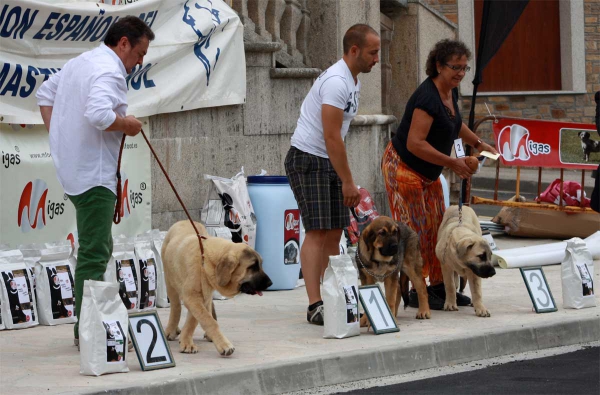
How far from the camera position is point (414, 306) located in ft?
26.9

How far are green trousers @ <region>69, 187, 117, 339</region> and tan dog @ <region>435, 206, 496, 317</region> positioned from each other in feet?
7.71

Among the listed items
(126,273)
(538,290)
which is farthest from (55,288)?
(538,290)

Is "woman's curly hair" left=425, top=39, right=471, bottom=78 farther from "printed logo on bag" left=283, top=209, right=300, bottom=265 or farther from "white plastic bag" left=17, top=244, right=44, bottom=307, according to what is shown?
"white plastic bag" left=17, top=244, right=44, bottom=307

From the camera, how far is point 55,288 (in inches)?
299

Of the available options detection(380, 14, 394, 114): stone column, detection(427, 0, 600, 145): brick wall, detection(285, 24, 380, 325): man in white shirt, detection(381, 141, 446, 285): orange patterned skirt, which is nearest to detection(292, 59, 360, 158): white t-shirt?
detection(285, 24, 380, 325): man in white shirt

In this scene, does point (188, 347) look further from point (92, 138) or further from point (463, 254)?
point (463, 254)

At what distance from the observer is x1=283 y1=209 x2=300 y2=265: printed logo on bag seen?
9125mm

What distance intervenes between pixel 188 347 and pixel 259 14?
4771 mm

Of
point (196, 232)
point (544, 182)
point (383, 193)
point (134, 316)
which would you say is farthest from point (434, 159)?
point (544, 182)

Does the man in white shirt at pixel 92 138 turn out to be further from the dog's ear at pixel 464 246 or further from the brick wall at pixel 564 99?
the brick wall at pixel 564 99

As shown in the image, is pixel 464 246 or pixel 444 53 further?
pixel 444 53

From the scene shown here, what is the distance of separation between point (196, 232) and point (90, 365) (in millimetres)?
1084

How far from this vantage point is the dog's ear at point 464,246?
24.6 feet

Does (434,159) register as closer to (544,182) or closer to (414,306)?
(414,306)
